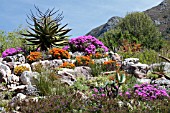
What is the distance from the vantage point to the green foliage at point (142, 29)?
34.2m

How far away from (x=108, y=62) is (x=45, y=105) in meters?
6.39

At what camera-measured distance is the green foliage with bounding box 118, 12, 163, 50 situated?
34.2m

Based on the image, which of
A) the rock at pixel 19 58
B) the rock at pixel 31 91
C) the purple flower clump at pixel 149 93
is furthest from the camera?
the rock at pixel 19 58

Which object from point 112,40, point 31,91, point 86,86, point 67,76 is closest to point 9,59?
point 67,76

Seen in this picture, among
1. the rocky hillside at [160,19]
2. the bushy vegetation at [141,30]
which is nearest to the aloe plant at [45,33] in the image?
the bushy vegetation at [141,30]

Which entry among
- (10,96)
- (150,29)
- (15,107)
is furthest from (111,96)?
(150,29)

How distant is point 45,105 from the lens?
7.84m

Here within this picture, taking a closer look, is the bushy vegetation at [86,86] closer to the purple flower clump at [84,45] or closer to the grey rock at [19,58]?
the purple flower clump at [84,45]

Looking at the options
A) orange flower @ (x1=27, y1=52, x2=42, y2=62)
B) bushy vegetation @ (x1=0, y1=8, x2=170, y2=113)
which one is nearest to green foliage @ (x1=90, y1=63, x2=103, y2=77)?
bushy vegetation @ (x1=0, y1=8, x2=170, y2=113)

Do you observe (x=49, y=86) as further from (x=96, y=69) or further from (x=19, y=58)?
(x=19, y=58)

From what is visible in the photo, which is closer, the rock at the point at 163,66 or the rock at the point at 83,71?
the rock at the point at 83,71

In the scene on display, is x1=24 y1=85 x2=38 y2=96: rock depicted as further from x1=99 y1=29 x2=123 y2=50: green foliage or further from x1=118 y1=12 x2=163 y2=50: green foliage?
x1=118 y1=12 x2=163 y2=50: green foliage

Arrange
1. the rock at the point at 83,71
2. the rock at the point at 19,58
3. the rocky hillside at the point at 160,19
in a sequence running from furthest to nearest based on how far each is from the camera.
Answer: the rocky hillside at the point at 160,19
the rock at the point at 19,58
the rock at the point at 83,71

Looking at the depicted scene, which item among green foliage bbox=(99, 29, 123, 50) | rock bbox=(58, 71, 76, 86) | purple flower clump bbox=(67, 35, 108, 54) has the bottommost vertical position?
rock bbox=(58, 71, 76, 86)
